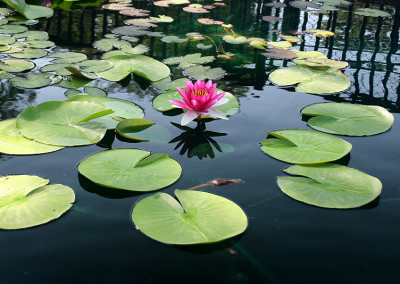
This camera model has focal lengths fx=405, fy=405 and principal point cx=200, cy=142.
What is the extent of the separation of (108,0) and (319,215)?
4.08 metres

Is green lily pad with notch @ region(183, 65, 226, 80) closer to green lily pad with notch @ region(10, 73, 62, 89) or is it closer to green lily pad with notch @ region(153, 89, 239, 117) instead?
green lily pad with notch @ region(153, 89, 239, 117)

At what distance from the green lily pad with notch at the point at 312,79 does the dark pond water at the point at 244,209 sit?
68 millimetres

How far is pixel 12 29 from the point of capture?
137 inches

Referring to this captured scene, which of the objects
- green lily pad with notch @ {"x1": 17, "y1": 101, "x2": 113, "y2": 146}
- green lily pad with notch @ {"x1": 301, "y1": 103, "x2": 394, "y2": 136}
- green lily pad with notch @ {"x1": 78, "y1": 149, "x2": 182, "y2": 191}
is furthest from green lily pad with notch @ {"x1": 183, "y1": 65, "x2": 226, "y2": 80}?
green lily pad with notch @ {"x1": 78, "y1": 149, "x2": 182, "y2": 191}

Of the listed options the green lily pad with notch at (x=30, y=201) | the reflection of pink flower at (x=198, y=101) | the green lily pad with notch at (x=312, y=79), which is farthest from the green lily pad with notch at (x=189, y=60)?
the green lily pad with notch at (x=30, y=201)

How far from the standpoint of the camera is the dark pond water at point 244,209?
1.21 meters

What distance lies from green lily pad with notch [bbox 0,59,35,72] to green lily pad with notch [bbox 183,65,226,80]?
1.06 m

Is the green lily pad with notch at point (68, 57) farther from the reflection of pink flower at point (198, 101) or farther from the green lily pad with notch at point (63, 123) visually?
the reflection of pink flower at point (198, 101)

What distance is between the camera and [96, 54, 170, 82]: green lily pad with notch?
8.68 ft

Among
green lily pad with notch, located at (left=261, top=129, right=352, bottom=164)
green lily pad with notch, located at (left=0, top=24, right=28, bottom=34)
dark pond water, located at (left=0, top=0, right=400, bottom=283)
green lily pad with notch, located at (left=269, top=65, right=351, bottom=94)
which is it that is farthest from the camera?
green lily pad with notch, located at (left=0, top=24, right=28, bottom=34)

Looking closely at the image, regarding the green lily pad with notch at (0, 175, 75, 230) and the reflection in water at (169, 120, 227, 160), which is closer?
the green lily pad with notch at (0, 175, 75, 230)

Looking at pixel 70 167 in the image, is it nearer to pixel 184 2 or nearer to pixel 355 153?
pixel 355 153

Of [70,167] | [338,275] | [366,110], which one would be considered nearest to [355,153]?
[366,110]

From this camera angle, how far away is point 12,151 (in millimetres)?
1772
